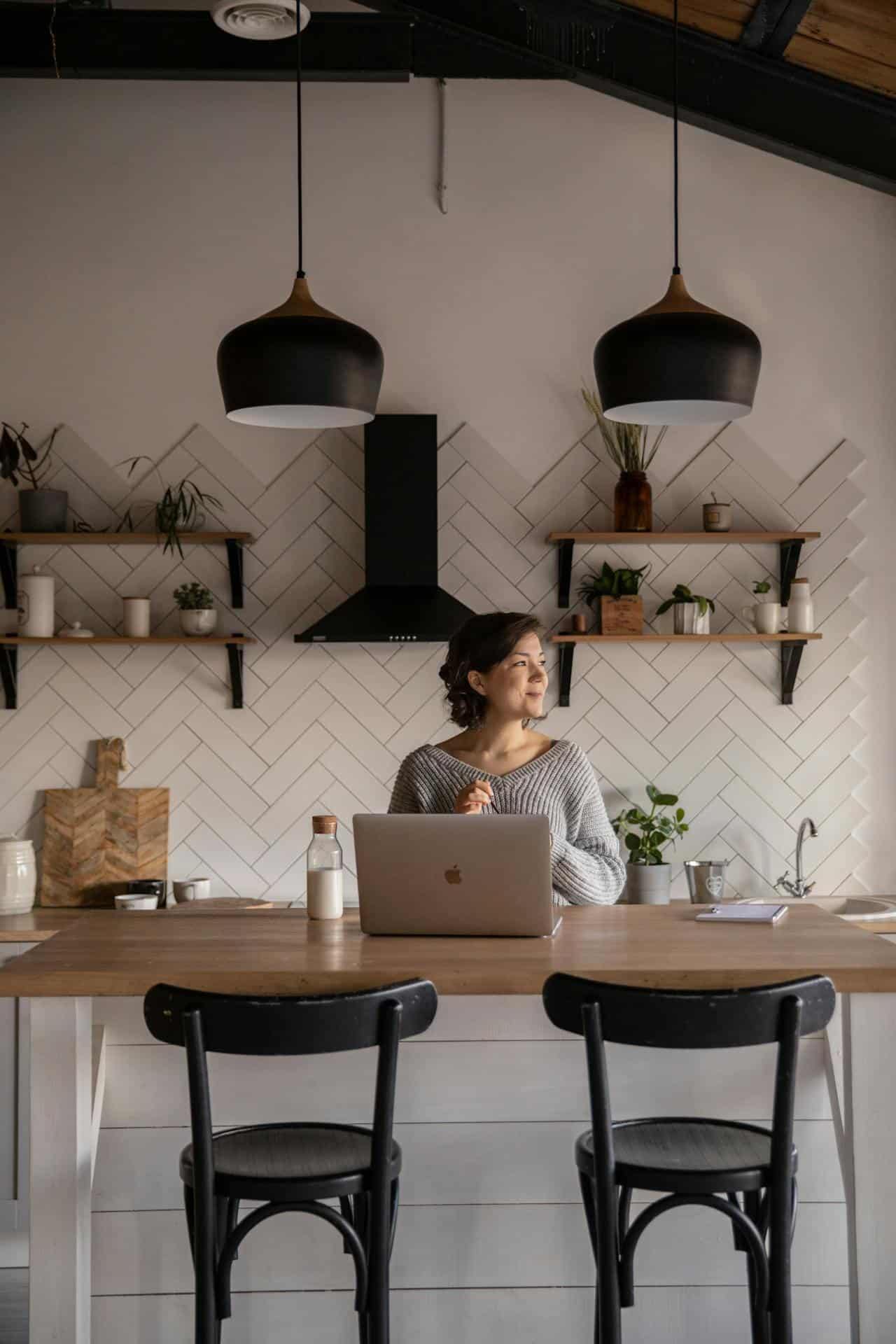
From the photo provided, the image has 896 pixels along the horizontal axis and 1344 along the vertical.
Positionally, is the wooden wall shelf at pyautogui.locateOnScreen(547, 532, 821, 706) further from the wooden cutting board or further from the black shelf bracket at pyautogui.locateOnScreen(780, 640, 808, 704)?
the wooden cutting board

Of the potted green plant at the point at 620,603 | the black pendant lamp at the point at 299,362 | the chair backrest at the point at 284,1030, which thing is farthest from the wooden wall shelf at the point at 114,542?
the chair backrest at the point at 284,1030

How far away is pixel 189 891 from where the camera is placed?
4191 mm

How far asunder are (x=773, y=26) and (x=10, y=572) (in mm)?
2882

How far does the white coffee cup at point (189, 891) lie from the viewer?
418 centimetres

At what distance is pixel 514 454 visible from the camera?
4.44 m

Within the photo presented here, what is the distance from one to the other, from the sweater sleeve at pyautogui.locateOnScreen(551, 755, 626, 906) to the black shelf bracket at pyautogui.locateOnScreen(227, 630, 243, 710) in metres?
1.57

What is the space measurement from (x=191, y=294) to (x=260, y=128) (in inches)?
24.2

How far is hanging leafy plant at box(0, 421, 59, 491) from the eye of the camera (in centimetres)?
429

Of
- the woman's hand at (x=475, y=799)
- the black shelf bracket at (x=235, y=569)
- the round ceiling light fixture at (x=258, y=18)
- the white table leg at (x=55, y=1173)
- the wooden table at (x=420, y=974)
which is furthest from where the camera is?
the black shelf bracket at (x=235, y=569)

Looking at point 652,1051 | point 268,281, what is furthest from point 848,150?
point 652,1051

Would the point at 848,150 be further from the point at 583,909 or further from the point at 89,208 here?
the point at 583,909

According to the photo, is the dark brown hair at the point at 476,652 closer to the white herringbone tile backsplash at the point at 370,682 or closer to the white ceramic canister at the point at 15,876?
the white herringbone tile backsplash at the point at 370,682

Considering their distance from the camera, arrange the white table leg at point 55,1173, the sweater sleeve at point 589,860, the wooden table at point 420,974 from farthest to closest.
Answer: the sweater sleeve at point 589,860
the white table leg at point 55,1173
the wooden table at point 420,974

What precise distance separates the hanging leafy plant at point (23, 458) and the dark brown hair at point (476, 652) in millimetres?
1806
